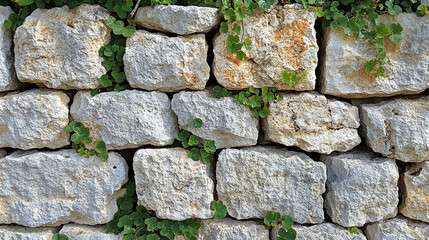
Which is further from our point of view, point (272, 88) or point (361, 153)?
point (361, 153)

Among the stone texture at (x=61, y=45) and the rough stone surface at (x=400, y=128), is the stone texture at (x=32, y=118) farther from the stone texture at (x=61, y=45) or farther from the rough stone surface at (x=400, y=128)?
the rough stone surface at (x=400, y=128)

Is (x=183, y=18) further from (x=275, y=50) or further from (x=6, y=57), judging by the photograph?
(x=6, y=57)

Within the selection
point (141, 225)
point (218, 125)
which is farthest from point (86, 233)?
point (218, 125)

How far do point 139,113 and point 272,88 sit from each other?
80 centimetres

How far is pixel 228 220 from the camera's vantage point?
2232 mm

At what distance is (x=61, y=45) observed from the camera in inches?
81.7

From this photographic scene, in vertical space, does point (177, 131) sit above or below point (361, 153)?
below

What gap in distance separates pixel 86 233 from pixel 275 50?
161cm

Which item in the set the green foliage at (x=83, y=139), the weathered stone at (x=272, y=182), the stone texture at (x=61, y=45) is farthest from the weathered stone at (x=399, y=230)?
the stone texture at (x=61, y=45)

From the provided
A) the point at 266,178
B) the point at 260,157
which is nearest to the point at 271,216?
the point at 266,178

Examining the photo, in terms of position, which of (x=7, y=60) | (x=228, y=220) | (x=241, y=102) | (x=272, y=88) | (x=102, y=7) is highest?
(x=102, y=7)

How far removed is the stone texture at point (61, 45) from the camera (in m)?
2.06

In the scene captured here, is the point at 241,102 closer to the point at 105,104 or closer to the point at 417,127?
the point at 105,104

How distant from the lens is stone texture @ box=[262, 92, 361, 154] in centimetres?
209
